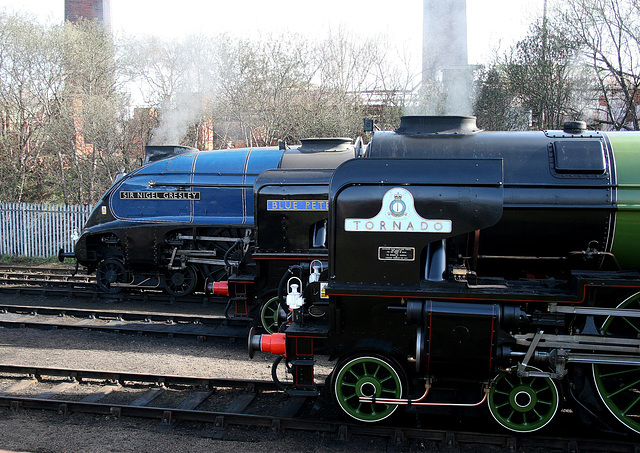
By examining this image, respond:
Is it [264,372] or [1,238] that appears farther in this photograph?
[1,238]

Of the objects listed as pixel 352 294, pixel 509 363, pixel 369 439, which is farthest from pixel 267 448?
pixel 509 363

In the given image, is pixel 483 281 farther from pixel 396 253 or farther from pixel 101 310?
Answer: pixel 101 310

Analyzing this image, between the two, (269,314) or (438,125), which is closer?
(438,125)

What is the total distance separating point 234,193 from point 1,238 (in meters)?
10.8

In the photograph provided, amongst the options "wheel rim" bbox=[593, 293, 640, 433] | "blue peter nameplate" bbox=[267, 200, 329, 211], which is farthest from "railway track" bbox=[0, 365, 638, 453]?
"blue peter nameplate" bbox=[267, 200, 329, 211]

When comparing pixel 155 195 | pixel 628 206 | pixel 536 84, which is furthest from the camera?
pixel 536 84

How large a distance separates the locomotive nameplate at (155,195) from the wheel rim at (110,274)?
4.82ft

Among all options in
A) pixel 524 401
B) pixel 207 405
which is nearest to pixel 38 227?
pixel 207 405

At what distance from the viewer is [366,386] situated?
15.8 feet

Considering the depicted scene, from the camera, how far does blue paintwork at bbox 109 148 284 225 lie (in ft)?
33.1

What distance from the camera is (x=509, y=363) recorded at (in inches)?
178

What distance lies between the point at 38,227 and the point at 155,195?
7.79m

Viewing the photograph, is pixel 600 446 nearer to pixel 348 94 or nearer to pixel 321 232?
pixel 321 232

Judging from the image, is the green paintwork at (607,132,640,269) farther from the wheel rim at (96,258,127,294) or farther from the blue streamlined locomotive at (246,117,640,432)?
the wheel rim at (96,258,127,294)
